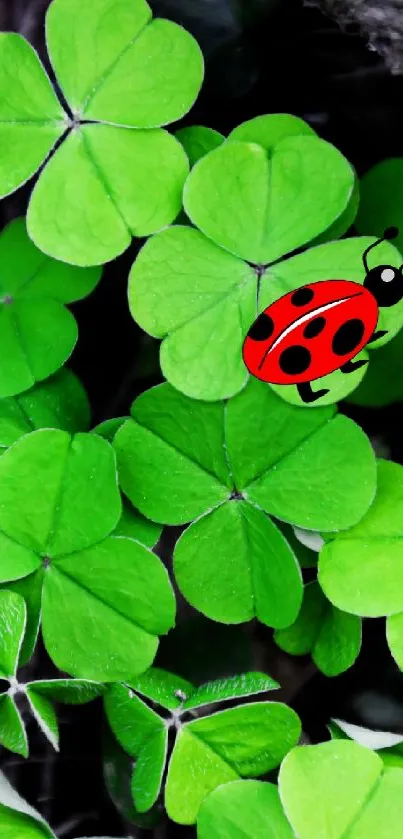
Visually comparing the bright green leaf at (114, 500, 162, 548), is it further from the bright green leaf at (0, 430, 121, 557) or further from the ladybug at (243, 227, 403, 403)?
the ladybug at (243, 227, 403, 403)

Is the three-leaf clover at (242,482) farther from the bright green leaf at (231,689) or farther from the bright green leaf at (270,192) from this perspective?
the bright green leaf at (270,192)

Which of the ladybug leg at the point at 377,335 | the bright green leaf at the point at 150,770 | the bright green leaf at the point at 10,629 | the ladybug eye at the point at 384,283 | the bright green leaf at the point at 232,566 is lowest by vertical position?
the bright green leaf at the point at 150,770

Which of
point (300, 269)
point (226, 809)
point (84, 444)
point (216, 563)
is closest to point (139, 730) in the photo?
point (226, 809)

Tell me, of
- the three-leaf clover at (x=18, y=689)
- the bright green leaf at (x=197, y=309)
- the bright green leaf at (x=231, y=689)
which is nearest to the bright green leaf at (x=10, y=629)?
the three-leaf clover at (x=18, y=689)

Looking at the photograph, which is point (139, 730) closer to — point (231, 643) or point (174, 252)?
point (231, 643)

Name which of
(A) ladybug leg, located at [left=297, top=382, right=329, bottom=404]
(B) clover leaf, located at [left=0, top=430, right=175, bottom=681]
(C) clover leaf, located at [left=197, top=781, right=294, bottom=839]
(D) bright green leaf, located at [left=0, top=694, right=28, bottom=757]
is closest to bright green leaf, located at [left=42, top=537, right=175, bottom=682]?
(B) clover leaf, located at [left=0, top=430, right=175, bottom=681]

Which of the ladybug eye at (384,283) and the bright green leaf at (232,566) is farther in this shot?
the bright green leaf at (232,566)

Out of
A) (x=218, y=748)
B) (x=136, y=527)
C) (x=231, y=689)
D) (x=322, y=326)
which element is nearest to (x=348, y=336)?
(x=322, y=326)
